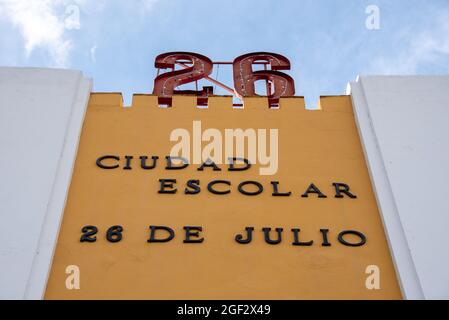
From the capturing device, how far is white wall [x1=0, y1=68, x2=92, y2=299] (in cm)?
551

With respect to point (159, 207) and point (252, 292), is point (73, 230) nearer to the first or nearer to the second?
point (159, 207)

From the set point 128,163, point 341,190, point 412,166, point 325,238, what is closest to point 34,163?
point 128,163

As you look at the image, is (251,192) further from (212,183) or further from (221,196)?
(212,183)

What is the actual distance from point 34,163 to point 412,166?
4595 millimetres

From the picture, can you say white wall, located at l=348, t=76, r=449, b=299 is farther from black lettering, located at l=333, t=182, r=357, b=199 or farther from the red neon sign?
the red neon sign

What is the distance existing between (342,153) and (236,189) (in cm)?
151

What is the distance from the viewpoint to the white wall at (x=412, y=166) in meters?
5.59

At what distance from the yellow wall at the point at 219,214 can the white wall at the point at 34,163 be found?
161 mm

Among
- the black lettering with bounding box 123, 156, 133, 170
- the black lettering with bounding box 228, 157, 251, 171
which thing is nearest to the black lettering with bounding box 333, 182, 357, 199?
the black lettering with bounding box 228, 157, 251, 171

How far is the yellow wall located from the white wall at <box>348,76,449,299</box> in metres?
0.17

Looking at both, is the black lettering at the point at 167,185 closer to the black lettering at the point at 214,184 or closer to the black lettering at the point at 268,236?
the black lettering at the point at 214,184

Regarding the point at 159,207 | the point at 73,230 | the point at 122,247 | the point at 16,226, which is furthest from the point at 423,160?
the point at 16,226

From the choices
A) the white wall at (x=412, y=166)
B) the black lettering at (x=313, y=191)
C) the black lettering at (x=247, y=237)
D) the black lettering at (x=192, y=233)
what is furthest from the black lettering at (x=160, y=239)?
the white wall at (x=412, y=166)

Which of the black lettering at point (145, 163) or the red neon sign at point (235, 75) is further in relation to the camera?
the red neon sign at point (235, 75)
